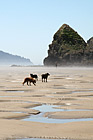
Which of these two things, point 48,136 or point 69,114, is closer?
point 48,136

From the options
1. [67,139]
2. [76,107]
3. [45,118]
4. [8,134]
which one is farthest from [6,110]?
[67,139]

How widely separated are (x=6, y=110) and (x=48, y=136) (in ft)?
12.8

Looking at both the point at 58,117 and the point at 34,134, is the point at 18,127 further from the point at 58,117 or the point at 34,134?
the point at 58,117

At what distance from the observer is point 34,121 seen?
837 cm

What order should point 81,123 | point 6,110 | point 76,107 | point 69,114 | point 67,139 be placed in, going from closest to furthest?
point 67,139, point 81,123, point 69,114, point 6,110, point 76,107

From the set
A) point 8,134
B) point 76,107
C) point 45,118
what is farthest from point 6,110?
point 8,134

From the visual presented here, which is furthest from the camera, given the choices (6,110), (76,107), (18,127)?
(76,107)

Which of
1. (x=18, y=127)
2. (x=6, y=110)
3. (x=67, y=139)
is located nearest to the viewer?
(x=67, y=139)

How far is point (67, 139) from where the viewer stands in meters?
6.50

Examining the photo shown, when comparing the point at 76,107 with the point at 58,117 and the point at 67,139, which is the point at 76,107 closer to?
the point at 58,117

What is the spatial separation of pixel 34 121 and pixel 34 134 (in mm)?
1509

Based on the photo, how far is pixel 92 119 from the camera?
28.5 ft

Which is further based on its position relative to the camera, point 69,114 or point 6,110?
point 6,110

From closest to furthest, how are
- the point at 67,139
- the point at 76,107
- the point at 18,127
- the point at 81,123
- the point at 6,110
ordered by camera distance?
the point at 67,139
the point at 18,127
the point at 81,123
the point at 6,110
the point at 76,107
